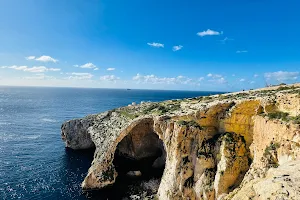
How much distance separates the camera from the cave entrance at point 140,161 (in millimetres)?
43812

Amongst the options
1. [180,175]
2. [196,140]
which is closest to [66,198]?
[180,175]

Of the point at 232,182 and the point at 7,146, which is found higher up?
the point at 232,182

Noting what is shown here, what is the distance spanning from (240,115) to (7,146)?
200ft

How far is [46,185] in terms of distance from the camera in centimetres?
4241

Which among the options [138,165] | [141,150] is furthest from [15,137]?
[138,165]

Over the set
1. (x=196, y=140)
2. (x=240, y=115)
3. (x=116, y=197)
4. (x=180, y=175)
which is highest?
(x=240, y=115)

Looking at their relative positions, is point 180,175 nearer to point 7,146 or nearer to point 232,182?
point 232,182

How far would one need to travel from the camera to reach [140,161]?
2200 inches

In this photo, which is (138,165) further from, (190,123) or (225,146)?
(225,146)

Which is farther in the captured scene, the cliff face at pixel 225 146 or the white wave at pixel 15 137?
the white wave at pixel 15 137

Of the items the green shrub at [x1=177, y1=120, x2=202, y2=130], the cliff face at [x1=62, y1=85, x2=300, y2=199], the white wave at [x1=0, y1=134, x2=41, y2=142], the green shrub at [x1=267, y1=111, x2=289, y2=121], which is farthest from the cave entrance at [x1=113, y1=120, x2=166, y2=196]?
the white wave at [x1=0, y1=134, x2=41, y2=142]

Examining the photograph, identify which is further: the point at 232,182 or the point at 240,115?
the point at 240,115

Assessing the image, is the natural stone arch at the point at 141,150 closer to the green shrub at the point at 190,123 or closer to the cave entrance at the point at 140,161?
the cave entrance at the point at 140,161

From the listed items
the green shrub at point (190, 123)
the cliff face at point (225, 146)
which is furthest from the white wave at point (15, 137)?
the green shrub at point (190, 123)
